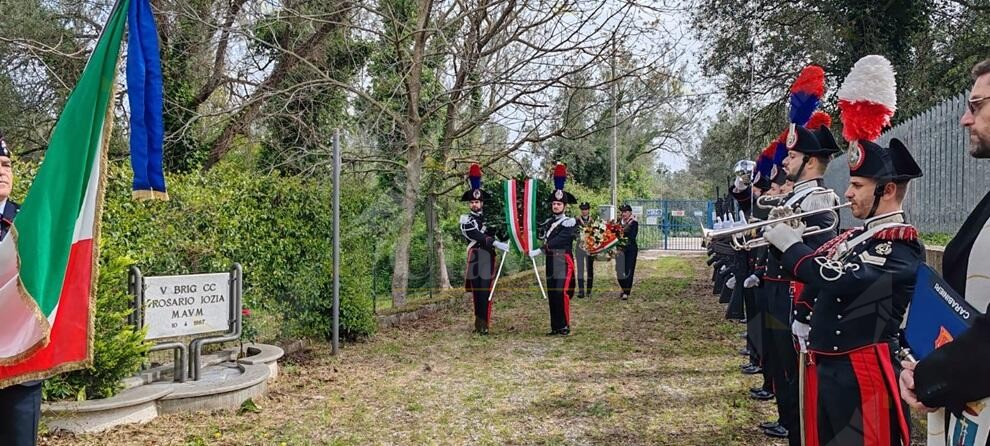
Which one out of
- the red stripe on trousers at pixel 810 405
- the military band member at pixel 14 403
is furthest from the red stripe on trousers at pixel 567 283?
the military band member at pixel 14 403

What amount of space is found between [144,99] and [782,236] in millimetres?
3048

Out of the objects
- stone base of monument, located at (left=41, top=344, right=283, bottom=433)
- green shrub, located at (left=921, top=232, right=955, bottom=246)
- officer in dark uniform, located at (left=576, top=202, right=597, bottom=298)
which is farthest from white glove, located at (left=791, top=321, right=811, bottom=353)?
officer in dark uniform, located at (left=576, top=202, right=597, bottom=298)

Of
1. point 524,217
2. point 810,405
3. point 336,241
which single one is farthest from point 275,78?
point 810,405

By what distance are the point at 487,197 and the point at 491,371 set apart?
A: 10.9 ft

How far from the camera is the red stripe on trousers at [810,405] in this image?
3.35m

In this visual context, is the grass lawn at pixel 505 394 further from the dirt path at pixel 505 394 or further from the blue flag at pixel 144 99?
the blue flag at pixel 144 99

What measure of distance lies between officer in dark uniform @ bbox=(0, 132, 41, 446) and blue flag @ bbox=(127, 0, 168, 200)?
0.57m

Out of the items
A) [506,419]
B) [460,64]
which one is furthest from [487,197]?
[506,419]

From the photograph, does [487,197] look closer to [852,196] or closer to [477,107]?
[477,107]

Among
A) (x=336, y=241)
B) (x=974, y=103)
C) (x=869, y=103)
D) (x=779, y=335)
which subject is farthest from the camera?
(x=336, y=241)

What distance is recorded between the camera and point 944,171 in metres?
5.60

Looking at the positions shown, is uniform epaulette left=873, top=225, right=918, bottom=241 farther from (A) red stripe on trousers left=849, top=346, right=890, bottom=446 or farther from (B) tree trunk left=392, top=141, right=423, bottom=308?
(B) tree trunk left=392, top=141, right=423, bottom=308

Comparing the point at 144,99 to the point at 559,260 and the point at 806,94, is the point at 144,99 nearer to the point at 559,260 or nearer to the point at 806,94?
the point at 806,94

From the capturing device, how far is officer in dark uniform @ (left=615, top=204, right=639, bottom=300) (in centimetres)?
1342
